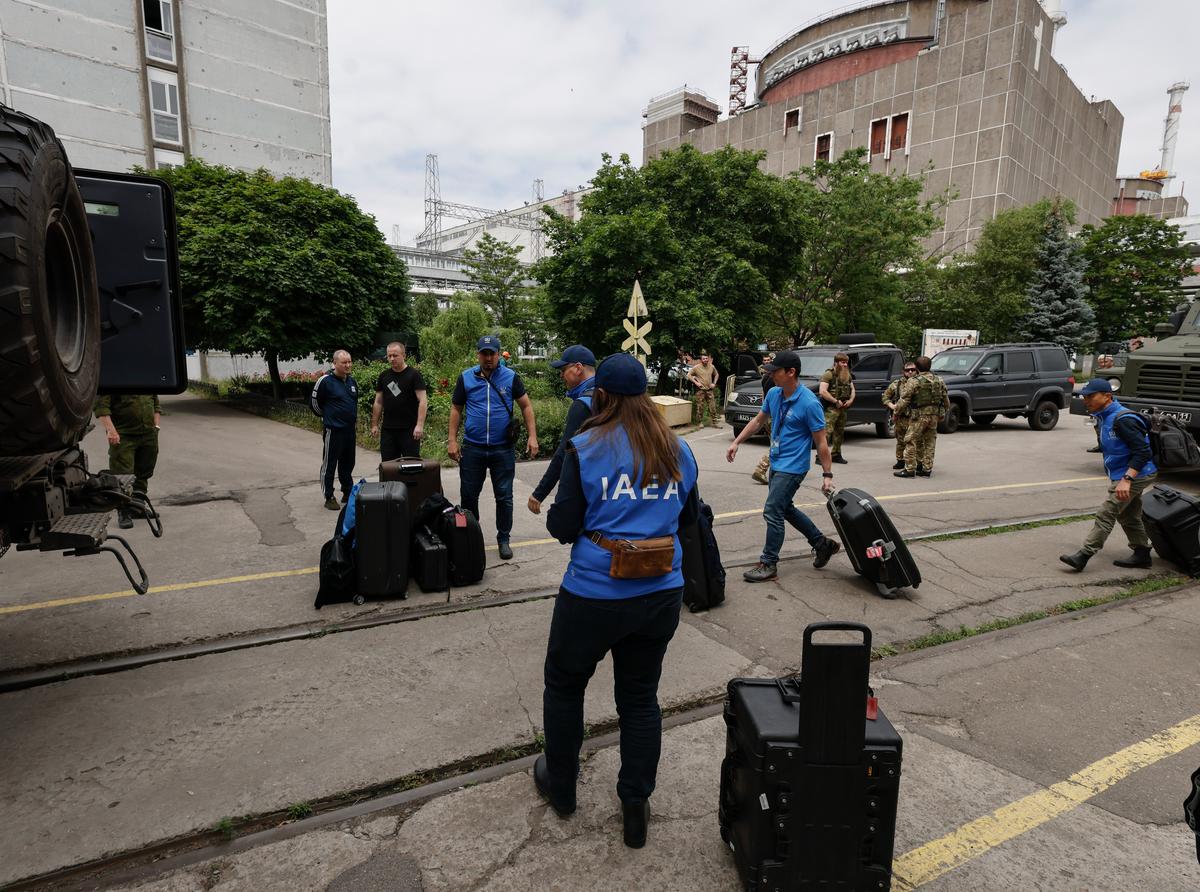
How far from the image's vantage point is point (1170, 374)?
986 cm

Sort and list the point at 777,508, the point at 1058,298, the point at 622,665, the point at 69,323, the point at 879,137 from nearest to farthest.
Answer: the point at 622,665, the point at 69,323, the point at 777,508, the point at 1058,298, the point at 879,137

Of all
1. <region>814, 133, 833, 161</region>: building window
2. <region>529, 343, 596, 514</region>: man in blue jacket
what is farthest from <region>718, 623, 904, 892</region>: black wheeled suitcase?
<region>814, 133, 833, 161</region>: building window

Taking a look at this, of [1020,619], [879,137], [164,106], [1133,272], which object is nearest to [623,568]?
[1020,619]

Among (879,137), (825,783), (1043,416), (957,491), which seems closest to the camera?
(825,783)

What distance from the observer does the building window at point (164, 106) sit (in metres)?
31.0

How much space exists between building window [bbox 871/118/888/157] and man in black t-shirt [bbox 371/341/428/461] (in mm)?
58650

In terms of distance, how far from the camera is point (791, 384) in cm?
562

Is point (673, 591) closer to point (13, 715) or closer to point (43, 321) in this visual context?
point (43, 321)

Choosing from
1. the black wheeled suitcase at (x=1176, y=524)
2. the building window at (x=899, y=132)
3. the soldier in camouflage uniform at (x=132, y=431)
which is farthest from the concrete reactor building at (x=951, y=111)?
the soldier in camouflage uniform at (x=132, y=431)

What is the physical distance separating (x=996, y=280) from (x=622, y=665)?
35487mm

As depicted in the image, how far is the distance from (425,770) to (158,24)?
39.7 metres


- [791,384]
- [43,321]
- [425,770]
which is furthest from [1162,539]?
[43,321]

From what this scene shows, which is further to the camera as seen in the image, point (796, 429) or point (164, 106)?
point (164, 106)

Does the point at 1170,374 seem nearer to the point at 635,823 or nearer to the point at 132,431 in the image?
the point at 635,823
